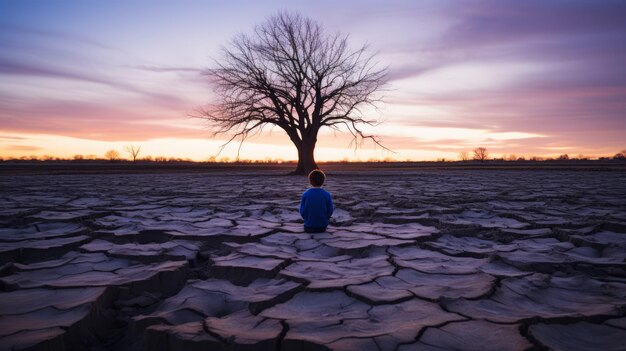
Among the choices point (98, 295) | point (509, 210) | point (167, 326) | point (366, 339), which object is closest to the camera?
point (366, 339)

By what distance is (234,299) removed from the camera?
1.96 metres

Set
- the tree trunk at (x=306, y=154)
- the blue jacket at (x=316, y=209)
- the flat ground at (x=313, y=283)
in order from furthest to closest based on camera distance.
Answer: the tree trunk at (x=306, y=154), the blue jacket at (x=316, y=209), the flat ground at (x=313, y=283)

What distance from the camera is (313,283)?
2.14 metres

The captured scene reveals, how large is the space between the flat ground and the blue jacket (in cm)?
15

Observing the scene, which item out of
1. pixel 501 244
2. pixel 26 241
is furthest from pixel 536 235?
pixel 26 241

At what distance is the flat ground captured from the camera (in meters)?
1.52

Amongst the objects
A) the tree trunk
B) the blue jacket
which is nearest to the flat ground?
the blue jacket

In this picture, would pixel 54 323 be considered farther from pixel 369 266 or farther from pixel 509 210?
pixel 509 210

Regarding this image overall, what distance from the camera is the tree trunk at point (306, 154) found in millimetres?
16125

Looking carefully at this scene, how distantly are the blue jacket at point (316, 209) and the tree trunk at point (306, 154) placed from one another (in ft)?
41.1

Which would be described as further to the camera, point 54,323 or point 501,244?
point 501,244

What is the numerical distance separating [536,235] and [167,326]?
3.12 metres

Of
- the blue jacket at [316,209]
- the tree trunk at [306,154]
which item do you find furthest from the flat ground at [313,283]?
the tree trunk at [306,154]

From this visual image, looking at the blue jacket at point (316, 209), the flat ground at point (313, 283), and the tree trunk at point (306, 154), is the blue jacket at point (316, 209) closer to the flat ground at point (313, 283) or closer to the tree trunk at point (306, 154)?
the flat ground at point (313, 283)
